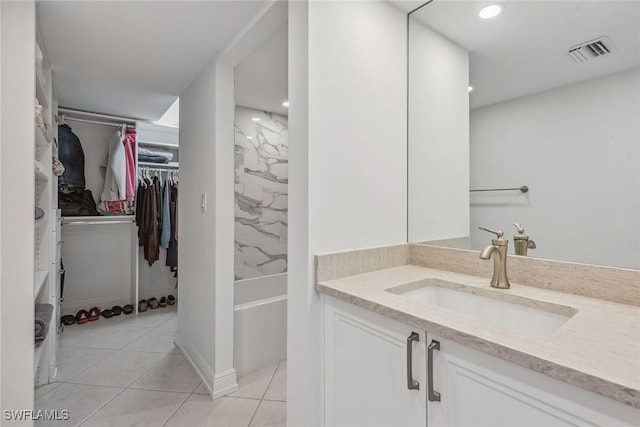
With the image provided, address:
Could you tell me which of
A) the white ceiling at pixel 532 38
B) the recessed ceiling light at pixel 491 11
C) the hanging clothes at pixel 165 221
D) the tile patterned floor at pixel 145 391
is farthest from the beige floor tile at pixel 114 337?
the recessed ceiling light at pixel 491 11

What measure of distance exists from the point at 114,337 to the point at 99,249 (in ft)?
3.80

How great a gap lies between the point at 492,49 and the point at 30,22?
80.8 inches

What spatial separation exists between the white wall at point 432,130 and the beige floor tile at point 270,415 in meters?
1.27

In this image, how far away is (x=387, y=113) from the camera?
1511mm

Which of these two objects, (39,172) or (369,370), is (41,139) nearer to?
(39,172)

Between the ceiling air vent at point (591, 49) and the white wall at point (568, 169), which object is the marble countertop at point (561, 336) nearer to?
the white wall at point (568, 169)

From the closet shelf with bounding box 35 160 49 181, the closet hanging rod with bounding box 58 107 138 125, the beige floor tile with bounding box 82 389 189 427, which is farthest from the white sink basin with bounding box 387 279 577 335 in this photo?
the closet hanging rod with bounding box 58 107 138 125

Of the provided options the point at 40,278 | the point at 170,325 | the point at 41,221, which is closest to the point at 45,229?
the point at 41,221

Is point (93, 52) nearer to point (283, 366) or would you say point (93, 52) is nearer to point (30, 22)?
point (30, 22)

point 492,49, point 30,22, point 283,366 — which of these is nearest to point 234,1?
point 30,22

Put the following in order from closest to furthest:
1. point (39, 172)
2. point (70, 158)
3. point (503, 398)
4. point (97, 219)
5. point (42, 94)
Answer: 1. point (503, 398)
2. point (39, 172)
3. point (42, 94)
4. point (70, 158)
5. point (97, 219)

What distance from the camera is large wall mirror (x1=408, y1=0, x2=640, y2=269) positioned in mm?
1043

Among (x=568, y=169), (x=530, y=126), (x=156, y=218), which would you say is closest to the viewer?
(x=568, y=169)

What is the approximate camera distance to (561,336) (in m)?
0.74
